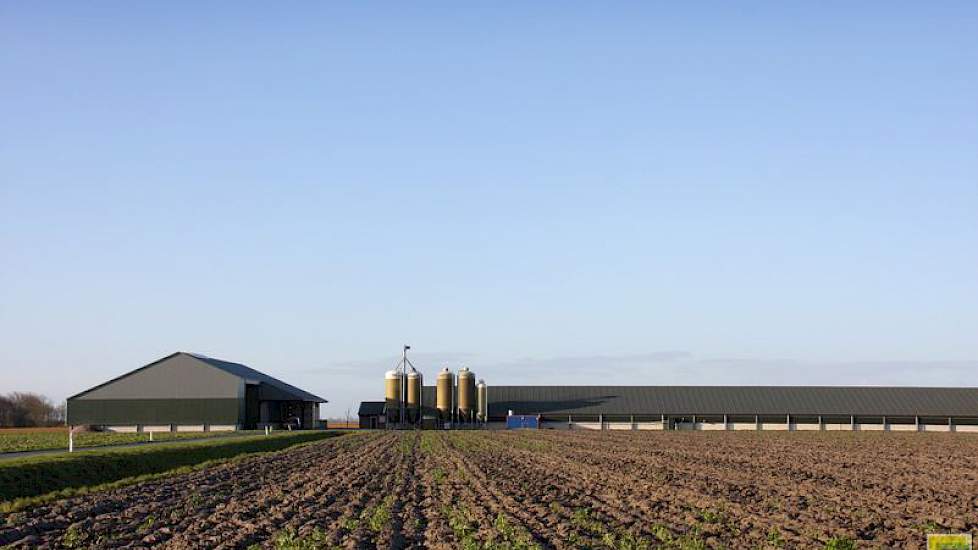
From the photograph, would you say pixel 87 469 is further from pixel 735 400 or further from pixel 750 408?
pixel 735 400

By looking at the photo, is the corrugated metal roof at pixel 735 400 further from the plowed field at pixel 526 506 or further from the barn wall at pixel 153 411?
the plowed field at pixel 526 506

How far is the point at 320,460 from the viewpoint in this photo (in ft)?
148

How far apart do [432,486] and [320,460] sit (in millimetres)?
15451

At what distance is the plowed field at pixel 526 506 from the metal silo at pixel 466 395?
196ft

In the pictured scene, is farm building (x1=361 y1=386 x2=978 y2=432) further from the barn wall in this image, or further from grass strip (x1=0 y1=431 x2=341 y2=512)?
grass strip (x1=0 y1=431 x2=341 y2=512)

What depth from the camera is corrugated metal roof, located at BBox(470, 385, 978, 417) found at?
104 metres

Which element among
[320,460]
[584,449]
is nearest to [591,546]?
[320,460]

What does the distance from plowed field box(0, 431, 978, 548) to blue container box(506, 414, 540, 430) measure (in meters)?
56.4

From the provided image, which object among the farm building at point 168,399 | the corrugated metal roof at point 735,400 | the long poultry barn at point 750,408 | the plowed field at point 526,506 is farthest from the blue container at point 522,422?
the plowed field at point 526,506

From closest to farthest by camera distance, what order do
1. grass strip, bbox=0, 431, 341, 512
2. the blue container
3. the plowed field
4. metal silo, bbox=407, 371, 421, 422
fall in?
1. the plowed field
2. grass strip, bbox=0, 431, 341, 512
3. the blue container
4. metal silo, bbox=407, 371, 421, 422

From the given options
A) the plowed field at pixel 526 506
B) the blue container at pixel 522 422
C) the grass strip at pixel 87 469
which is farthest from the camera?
the blue container at pixel 522 422

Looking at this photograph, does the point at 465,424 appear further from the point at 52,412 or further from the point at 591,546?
the point at 591,546

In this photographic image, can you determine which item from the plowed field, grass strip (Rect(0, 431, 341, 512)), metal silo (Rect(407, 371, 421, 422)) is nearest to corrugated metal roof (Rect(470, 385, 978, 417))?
metal silo (Rect(407, 371, 421, 422))

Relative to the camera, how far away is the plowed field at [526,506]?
20062 millimetres
